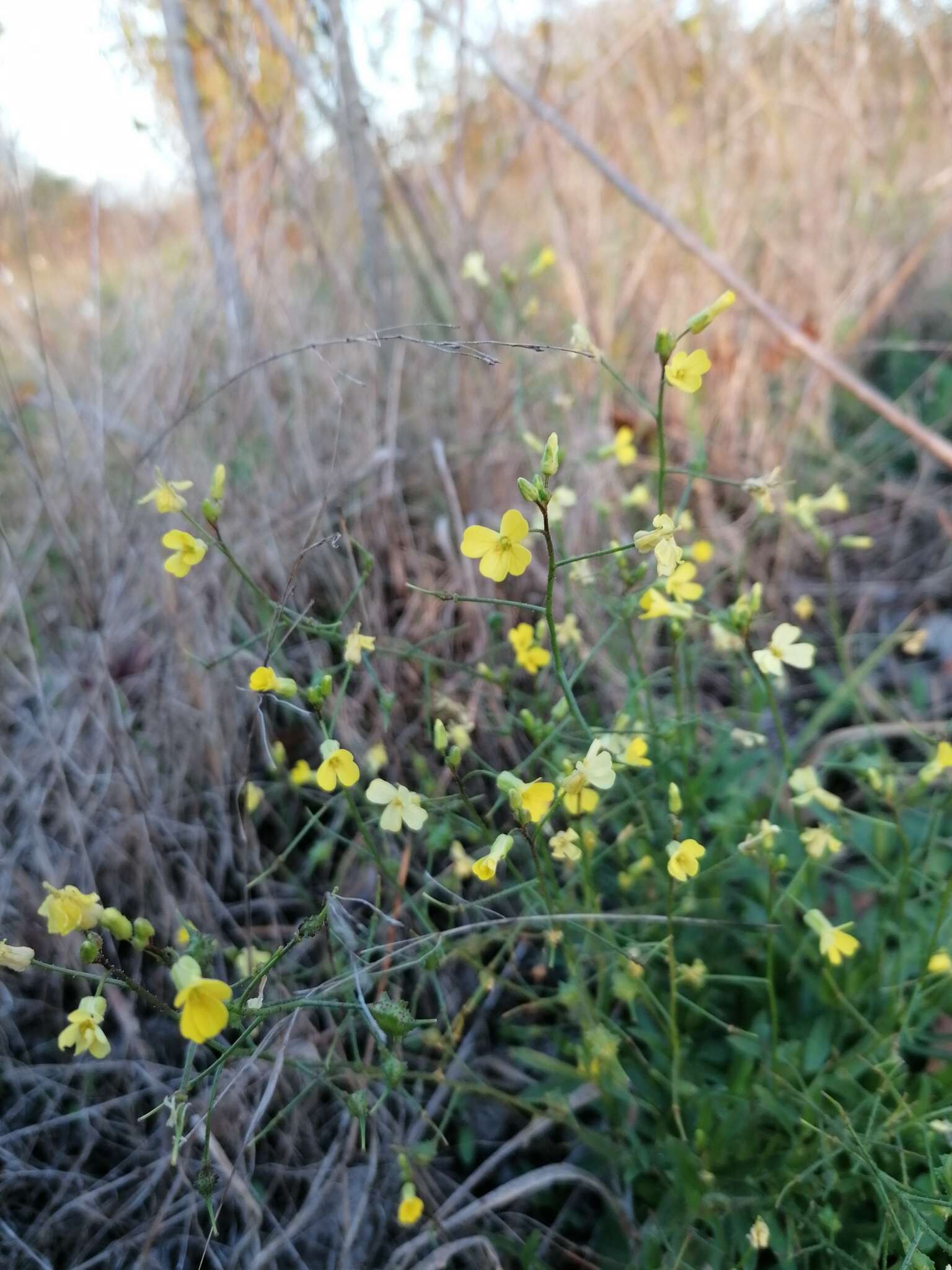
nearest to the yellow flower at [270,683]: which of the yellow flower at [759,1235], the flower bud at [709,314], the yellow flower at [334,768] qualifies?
the yellow flower at [334,768]

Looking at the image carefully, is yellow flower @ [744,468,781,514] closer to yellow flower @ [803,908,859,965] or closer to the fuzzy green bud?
yellow flower @ [803,908,859,965]

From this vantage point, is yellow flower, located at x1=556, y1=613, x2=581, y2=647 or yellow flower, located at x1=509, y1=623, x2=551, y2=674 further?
yellow flower, located at x1=556, y1=613, x2=581, y2=647

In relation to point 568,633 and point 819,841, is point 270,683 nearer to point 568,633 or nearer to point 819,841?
point 568,633

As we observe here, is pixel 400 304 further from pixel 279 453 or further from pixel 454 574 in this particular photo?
pixel 454 574

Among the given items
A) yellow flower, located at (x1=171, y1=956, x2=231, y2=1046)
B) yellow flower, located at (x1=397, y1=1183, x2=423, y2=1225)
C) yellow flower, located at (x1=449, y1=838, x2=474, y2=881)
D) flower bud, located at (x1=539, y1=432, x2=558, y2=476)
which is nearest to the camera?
yellow flower, located at (x1=171, y1=956, x2=231, y2=1046)

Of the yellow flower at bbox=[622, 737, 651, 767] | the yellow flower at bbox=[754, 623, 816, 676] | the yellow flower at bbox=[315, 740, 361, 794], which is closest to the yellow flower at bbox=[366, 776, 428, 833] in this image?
the yellow flower at bbox=[315, 740, 361, 794]

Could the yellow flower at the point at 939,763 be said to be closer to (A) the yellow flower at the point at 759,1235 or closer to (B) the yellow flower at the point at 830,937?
(B) the yellow flower at the point at 830,937
